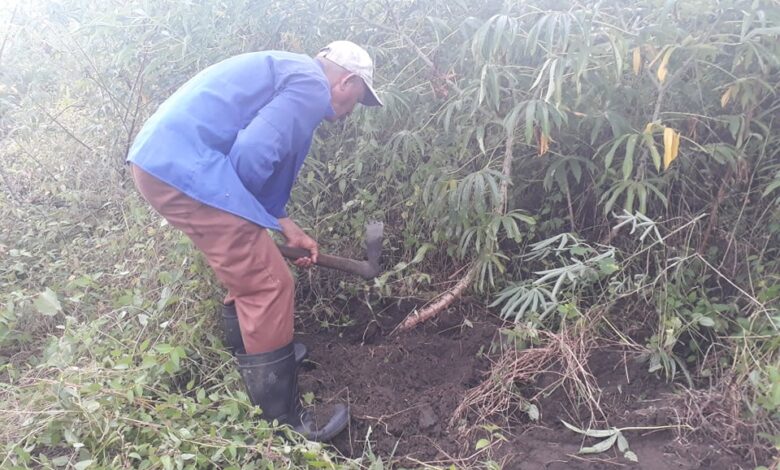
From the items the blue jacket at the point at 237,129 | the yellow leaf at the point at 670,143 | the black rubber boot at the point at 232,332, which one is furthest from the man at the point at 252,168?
the yellow leaf at the point at 670,143

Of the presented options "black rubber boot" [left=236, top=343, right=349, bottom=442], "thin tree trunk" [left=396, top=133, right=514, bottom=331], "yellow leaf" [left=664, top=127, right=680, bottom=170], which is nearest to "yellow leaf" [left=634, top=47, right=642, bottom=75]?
"yellow leaf" [left=664, top=127, right=680, bottom=170]

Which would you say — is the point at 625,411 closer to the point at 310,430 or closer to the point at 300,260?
the point at 310,430

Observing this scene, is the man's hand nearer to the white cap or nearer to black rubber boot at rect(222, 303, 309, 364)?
black rubber boot at rect(222, 303, 309, 364)

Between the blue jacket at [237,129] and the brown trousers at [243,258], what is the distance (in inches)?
3.0

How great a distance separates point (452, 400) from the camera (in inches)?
89.5

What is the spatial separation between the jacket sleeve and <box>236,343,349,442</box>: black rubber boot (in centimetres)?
59

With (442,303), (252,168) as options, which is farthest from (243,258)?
(442,303)

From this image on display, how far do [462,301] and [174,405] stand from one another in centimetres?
128

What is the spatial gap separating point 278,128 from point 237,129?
0.17m

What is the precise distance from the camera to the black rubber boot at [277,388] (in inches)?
84.0

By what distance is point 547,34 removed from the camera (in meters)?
1.95

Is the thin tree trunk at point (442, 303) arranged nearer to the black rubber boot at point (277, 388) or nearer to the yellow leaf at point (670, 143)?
the black rubber boot at point (277, 388)

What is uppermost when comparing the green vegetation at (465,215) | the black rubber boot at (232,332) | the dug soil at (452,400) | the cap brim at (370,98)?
the cap brim at (370,98)

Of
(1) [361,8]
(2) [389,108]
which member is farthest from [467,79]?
(1) [361,8]
